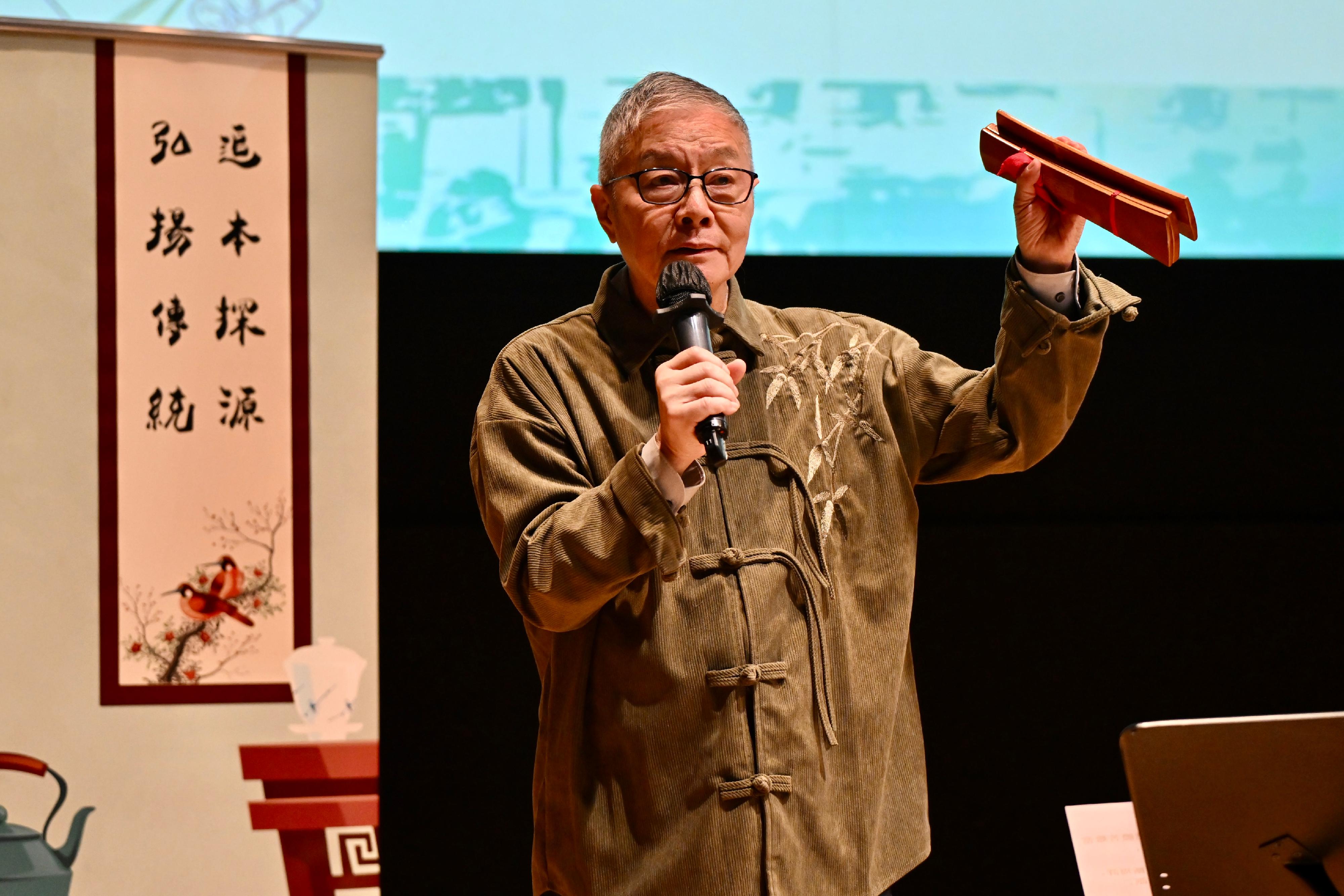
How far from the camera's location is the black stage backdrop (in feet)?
7.98

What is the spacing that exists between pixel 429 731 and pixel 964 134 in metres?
1.64

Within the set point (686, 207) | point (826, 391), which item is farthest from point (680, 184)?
point (826, 391)

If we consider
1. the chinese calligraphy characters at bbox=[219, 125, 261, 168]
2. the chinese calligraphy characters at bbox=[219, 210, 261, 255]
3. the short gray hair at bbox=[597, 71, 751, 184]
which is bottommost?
the short gray hair at bbox=[597, 71, 751, 184]

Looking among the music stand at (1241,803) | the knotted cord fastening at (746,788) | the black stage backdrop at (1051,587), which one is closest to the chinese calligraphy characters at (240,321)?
the black stage backdrop at (1051,587)

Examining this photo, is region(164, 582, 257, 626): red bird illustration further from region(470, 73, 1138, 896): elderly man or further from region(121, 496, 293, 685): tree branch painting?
region(470, 73, 1138, 896): elderly man

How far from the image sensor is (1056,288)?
52.6 inches

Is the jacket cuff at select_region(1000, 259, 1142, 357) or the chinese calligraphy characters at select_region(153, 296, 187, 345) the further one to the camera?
the chinese calligraphy characters at select_region(153, 296, 187, 345)

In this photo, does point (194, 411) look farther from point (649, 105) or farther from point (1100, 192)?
point (1100, 192)

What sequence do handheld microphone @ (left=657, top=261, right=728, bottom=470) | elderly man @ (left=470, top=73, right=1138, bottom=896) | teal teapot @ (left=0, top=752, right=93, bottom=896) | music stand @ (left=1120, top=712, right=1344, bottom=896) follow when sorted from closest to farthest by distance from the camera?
music stand @ (left=1120, top=712, right=1344, bottom=896) < handheld microphone @ (left=657, top=261, right=728, bottom=470) < elderly man @ (left=470, top=73, right=1138, bottom=896) < teal teapot @ (left=0, top=752, right=93, bottom=896)

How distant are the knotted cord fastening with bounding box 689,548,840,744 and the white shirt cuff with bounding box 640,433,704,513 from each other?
0.47 feet

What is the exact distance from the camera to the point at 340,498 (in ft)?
7.66

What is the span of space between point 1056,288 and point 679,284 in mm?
422

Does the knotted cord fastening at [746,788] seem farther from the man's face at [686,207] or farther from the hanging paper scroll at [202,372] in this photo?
the hanging paper scroll at [202,372]

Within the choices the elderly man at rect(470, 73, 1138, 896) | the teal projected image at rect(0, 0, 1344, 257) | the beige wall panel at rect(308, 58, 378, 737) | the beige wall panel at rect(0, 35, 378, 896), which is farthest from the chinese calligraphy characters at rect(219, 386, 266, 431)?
the elderly man at rect(470, 73, 1138, 896)
